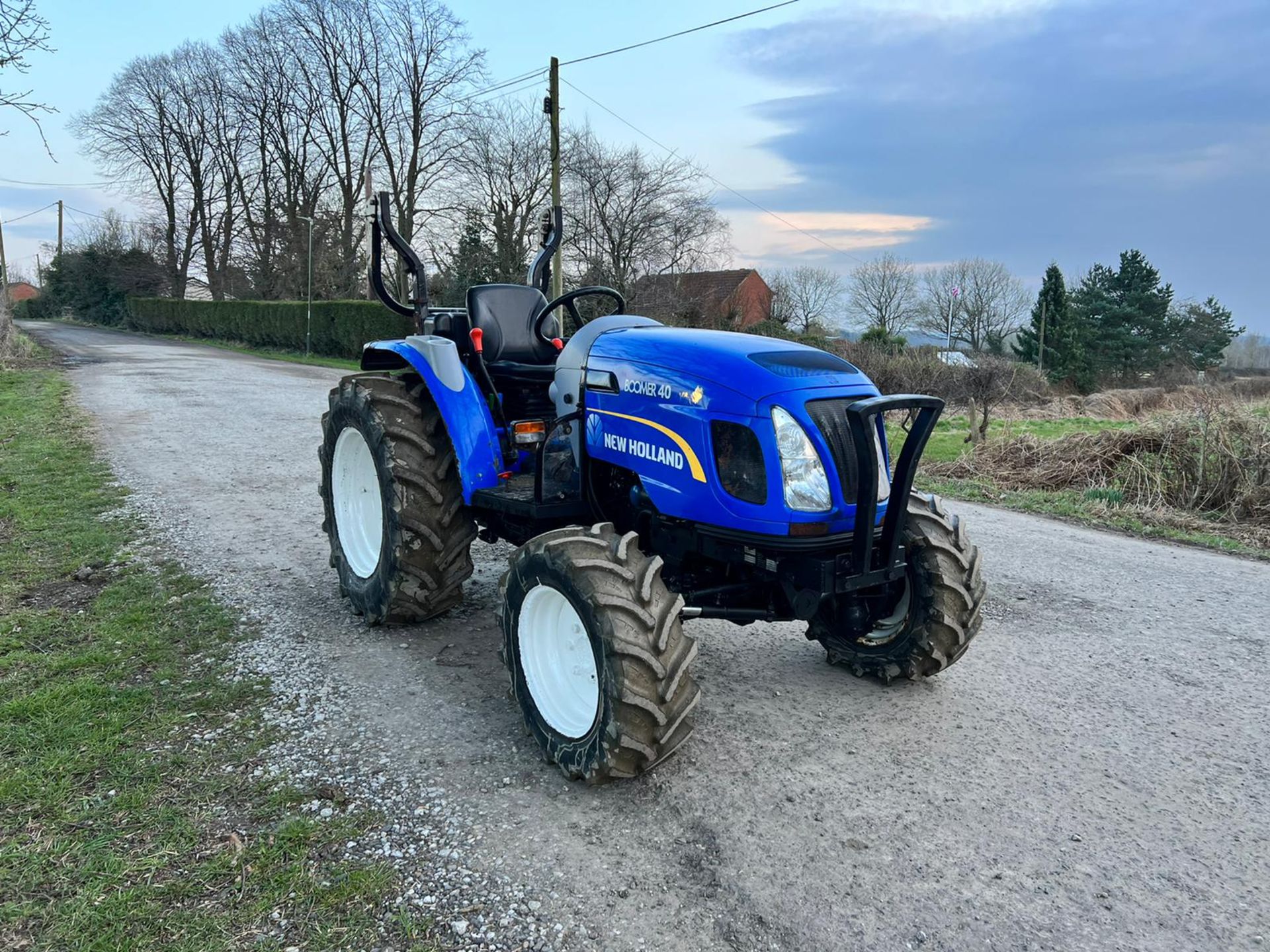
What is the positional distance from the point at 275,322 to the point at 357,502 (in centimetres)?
3214

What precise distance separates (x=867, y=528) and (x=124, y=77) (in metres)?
52.3

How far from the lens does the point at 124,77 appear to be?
1714 inches

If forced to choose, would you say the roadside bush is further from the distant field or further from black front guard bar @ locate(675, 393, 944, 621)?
black front guard bar @ locate(675, 393, 944, 621)

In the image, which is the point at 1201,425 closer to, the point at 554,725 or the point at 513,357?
the point at 513,357

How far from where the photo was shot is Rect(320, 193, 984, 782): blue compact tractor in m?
2.84

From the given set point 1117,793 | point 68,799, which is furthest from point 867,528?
point 68,799

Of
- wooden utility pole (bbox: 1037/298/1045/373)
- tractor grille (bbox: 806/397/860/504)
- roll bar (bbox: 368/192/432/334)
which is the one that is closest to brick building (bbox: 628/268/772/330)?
wooden utility pole (bbox: 1037/298/1045/373)

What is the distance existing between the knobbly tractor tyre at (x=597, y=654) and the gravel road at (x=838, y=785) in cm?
19

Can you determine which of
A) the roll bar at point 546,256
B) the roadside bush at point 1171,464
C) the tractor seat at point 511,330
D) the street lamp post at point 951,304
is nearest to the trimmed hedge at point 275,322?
the roadside bush at point 1171,464

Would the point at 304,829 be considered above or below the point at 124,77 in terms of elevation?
below

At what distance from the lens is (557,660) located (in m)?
3.16

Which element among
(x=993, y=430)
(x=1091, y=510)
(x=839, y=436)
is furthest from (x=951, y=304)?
(x=839, y=436)

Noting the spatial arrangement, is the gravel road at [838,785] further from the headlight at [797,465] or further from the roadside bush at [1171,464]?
the roadside bush at [1171,464]

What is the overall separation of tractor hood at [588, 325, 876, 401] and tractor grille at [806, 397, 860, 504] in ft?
0.27
